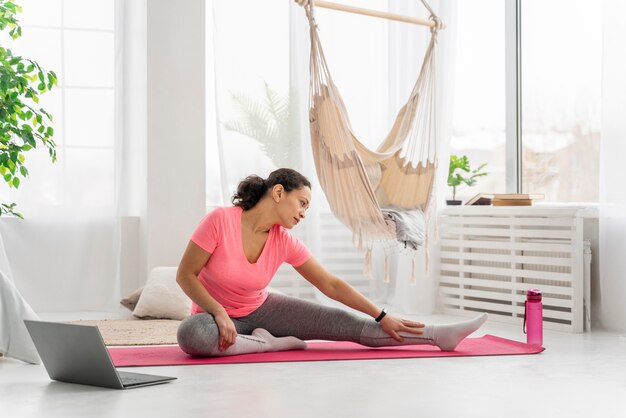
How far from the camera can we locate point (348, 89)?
513cm

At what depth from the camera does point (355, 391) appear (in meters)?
2.62

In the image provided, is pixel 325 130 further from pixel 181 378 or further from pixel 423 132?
pixel 181 378

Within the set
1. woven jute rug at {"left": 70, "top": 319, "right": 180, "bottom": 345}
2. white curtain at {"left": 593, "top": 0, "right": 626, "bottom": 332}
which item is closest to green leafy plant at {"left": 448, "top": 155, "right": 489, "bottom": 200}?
white curtain at {"left": 593, "top": 0, "right": 626, "bottom": 332}

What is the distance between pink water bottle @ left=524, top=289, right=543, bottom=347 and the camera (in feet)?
11.5

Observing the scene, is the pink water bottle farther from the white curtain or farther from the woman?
the white curtain

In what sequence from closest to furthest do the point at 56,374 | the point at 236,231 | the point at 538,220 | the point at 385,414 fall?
1. the point at 385,414
2. the point at 56,374
3. the point at 236,231
4. the point at 538,220

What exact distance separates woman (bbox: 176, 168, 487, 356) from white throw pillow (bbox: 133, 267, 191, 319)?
113 centimetres

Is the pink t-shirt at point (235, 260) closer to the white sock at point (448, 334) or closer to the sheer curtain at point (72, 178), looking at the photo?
the white sock at point (448, 334)

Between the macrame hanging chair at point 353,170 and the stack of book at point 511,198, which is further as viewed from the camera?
the stack of book at point 511,198

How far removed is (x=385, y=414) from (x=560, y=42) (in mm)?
3086

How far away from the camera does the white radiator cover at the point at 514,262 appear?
413 centimetres

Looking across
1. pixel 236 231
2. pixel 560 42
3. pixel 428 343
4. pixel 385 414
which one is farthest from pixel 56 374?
pixel 560 42

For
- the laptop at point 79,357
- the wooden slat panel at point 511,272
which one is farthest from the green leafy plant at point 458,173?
the laptop at point 79,357

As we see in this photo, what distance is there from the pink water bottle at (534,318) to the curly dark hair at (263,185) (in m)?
0.96
